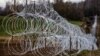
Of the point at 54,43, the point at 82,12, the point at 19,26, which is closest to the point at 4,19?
the point at 19,26

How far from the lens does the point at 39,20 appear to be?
1224mm

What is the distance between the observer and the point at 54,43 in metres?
1.24

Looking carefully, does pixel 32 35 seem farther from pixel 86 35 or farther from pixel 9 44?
pixel 86 35

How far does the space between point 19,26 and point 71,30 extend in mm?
321

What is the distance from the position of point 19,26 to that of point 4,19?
100 millimetres

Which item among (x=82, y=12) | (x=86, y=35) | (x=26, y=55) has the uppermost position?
(x=82, y=12)

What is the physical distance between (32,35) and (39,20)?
0.10m

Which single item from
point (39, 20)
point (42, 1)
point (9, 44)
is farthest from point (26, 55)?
point (42, 1)

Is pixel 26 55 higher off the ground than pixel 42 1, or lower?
lower

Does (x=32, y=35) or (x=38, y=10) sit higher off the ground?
(x=38, y=10)

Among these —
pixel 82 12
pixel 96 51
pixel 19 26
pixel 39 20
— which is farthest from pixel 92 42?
pixel 19 26

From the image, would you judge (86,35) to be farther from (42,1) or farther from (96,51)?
(42,1)

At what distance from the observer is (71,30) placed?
126cm

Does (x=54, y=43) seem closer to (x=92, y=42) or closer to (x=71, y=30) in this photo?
(x=71, y=30)
